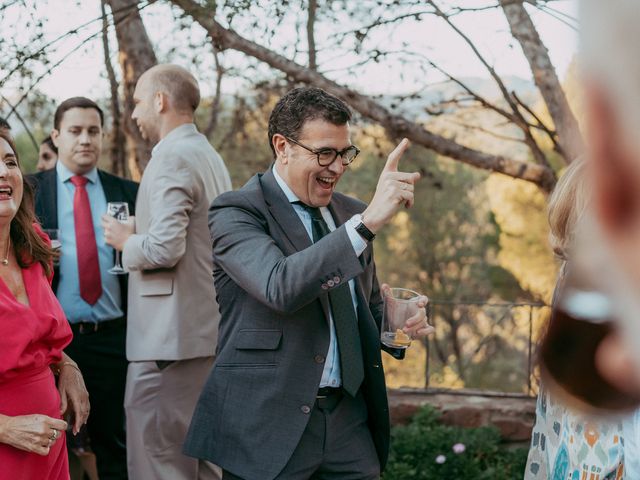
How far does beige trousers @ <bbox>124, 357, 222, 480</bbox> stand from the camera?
13.7ft

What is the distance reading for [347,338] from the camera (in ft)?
9.08

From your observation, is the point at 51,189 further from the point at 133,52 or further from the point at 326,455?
the point at 326,455

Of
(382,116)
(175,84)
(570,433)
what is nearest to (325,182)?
(570,433)

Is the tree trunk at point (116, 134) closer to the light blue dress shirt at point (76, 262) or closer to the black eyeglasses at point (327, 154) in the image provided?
the light blue dress shirt at point (76, 262)

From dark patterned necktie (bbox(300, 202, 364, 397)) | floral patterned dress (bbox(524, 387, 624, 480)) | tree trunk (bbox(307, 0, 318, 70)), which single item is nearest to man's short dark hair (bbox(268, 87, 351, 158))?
dark patterned necktie (bbox(300, 202, 364, 397))

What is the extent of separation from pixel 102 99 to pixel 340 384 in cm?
526

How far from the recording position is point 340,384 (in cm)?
279

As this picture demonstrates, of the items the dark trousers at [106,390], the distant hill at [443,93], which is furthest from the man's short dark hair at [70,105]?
the distant hill at [443,93]

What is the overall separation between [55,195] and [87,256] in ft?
1.36

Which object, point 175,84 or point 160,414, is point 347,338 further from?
point 175,84

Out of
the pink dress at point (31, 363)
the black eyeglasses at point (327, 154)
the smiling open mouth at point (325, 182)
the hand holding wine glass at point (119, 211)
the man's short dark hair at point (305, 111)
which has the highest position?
the man's short dark hair at point (305, 111)

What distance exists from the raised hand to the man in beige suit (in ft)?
5.69

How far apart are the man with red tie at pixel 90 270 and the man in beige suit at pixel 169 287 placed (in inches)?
14.7

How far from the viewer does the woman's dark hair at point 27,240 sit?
3.02 meters
